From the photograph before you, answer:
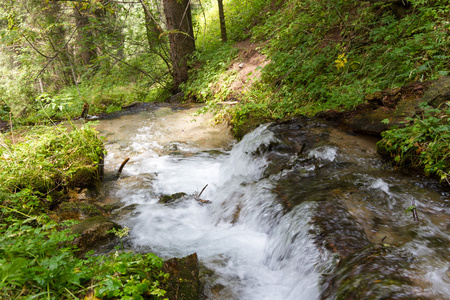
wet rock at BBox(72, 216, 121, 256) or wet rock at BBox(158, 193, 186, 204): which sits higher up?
wet rock at BBox(72, 216, 121, 256)

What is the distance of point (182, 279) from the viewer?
2.11 m

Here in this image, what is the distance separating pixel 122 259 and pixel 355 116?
4539 mm

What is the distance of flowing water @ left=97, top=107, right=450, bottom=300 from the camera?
2.22 metres

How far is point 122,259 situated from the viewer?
6.47 ft

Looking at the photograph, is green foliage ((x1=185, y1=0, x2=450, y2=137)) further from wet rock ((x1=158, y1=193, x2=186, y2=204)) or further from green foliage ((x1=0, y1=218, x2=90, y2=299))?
green foliage ((x1=0, y1=218, x2=90, y2=299))

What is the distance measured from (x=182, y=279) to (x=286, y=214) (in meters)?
1.39

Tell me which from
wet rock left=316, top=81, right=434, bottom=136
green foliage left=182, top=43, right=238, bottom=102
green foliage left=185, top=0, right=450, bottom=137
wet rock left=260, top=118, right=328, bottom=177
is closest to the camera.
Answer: wet rock left=316, top=81, right=434, bottom=136

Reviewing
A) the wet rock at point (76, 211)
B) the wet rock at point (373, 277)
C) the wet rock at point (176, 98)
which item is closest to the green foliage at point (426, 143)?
the wet rock at point (373, 277)

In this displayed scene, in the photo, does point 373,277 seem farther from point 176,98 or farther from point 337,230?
point 176,98

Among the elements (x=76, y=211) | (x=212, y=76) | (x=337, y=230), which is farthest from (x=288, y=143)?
(x=212, y=76)

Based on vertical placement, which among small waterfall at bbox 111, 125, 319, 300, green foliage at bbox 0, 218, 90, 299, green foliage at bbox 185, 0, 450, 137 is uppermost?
green foliage at bbox 185, 0, 450, 137

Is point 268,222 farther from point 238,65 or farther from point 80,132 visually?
point 238,65

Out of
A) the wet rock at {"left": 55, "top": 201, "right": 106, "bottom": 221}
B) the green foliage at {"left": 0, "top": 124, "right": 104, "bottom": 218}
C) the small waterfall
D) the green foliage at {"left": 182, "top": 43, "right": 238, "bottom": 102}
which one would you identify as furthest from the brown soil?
the wet rock at {"left": 55, "top": 201, "right": 106, "bottom": 221}

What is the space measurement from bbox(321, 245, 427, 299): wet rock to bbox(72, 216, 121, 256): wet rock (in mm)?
2393
